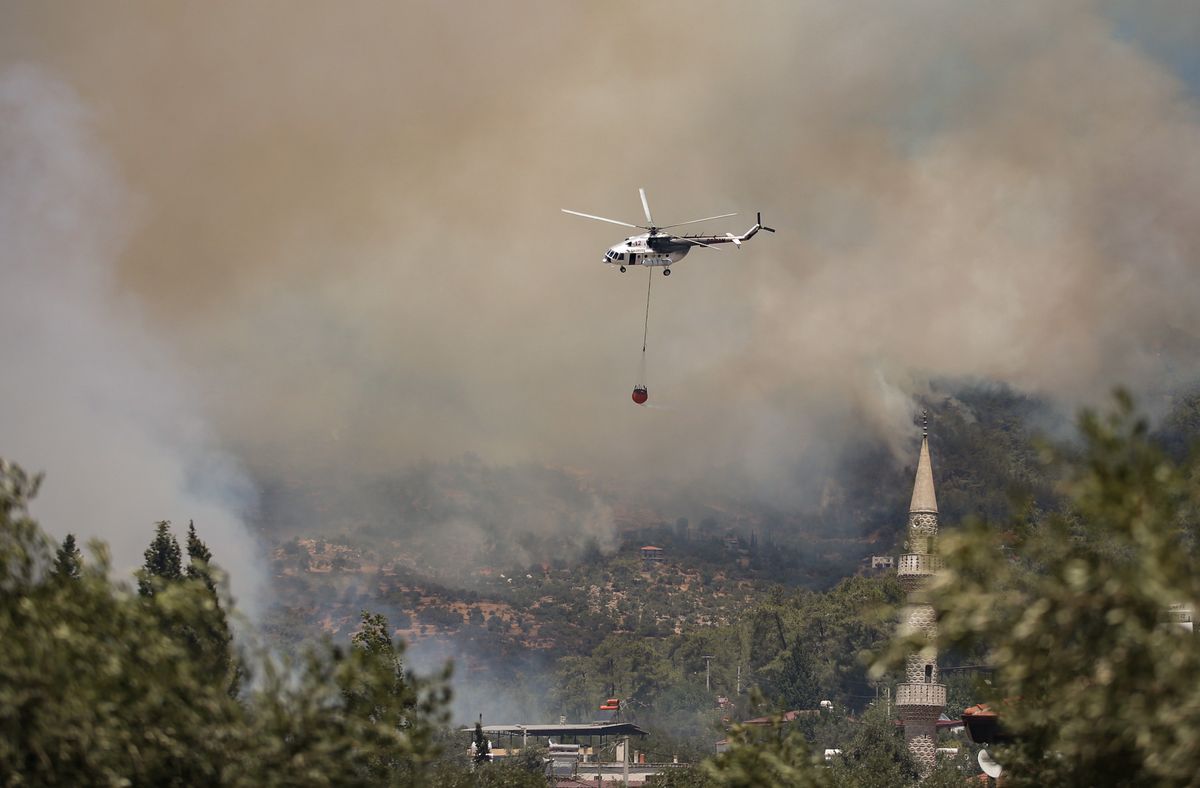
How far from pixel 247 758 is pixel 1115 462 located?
16.1 metres

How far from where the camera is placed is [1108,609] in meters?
28.5

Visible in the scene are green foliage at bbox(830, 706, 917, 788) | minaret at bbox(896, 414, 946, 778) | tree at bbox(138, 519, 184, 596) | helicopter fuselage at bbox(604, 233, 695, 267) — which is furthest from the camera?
minaret at bbox(896, 414, 946, 778)

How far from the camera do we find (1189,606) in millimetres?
27938

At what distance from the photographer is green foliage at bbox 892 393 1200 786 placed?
88.0 ft

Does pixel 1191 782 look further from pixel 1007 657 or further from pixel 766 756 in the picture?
pixel 766 756

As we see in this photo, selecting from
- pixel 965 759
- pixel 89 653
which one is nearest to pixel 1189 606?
pixel 89 653

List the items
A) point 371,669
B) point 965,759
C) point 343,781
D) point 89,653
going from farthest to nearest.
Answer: point 965,759 < point 371,669 < point 343,781 < point 89,653

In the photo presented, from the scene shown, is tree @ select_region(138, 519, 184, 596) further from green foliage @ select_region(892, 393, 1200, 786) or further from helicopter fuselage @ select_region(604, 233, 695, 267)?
green foliage @ select_region(892, 393, 1200, 786)

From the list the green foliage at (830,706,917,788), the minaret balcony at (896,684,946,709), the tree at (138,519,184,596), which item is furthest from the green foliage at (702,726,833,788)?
the minaret balcony at (896,684,946,709)

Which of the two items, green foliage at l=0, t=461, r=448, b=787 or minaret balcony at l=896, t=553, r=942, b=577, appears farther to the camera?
minaret balcony at l=896, t=553, r=942, b=577

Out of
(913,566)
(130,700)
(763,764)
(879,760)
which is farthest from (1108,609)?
(913,566)

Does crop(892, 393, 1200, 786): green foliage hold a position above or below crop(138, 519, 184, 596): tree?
below

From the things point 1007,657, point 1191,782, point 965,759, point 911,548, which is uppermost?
point 911,548

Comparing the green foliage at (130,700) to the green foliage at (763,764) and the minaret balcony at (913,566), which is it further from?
the minaret balcony at (913,566)
